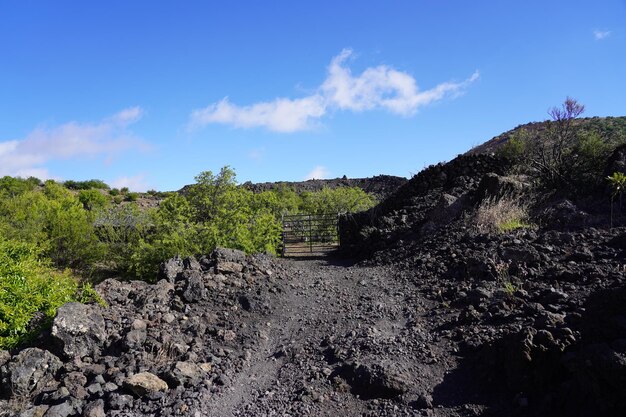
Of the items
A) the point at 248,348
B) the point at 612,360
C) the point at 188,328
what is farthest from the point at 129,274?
the point at 612,360

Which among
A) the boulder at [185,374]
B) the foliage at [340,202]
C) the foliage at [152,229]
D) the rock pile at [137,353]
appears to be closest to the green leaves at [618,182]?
the rock pile at [137,353]

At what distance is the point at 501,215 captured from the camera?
32.0 ft

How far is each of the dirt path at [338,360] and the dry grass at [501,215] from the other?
3.12 metres

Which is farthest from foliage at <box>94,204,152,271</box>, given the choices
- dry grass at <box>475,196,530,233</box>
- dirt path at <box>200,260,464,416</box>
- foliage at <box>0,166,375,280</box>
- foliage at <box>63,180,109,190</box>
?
foliage at <box>63,180,109,190</box>

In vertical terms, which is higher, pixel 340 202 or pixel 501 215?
pixel 340 202

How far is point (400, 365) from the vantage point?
4.58 m

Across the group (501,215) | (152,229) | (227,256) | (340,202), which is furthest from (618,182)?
(340,202)

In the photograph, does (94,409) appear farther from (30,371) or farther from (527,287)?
(527,287)

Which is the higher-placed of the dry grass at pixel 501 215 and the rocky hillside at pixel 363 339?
the dry grass at pixel 501 215

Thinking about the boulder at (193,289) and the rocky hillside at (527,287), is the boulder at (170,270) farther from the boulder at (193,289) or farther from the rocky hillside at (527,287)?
the rocky hillside at (527,287)

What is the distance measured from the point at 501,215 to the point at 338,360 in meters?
6.39

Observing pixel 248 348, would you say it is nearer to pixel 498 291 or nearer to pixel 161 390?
pixel 161 390

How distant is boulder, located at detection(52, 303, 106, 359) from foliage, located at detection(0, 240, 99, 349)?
1.70 feet

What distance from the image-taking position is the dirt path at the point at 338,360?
418cm
